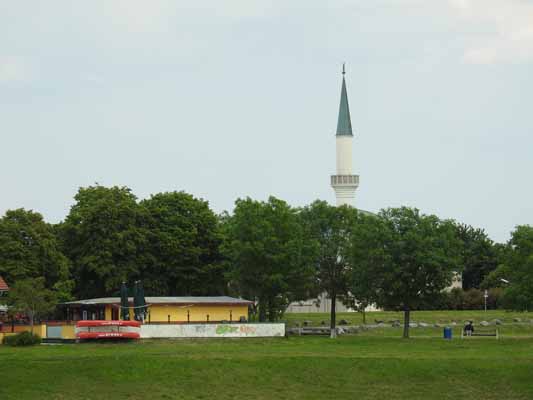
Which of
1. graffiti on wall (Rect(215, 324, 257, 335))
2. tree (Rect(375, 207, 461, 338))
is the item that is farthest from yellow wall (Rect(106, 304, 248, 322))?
tree (Rect(375, 207, 461, 338))

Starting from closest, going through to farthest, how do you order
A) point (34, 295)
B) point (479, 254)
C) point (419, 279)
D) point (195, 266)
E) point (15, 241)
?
point (34, 295), point (419, 279), point (15, 241), point (195, 266), point (479, 254)

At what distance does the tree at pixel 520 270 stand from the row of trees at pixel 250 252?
0.32ft

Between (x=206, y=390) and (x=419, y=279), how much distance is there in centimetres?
3022

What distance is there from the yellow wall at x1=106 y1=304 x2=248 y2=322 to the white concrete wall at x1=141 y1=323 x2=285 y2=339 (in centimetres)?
694

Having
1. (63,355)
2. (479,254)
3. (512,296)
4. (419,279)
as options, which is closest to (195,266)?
(419,279)

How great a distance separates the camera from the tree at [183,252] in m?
96.2

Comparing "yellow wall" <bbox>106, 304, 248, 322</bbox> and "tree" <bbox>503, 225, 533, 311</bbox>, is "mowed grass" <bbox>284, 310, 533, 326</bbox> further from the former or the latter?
"tree" <bbox>503, 225, 533, 311</bbox>

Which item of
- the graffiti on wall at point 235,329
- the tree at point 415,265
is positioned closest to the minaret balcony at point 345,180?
the tree at point 415,265

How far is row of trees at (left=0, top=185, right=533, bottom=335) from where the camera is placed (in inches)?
3066

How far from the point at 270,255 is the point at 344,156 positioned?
5782 cm

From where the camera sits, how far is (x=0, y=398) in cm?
4900

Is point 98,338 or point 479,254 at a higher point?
point 479,254

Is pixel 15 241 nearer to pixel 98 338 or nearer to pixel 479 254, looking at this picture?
pixel 98 338

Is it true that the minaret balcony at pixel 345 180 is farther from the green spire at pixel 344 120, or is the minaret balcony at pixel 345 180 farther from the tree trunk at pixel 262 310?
the tree trunk at pixel 262 310
